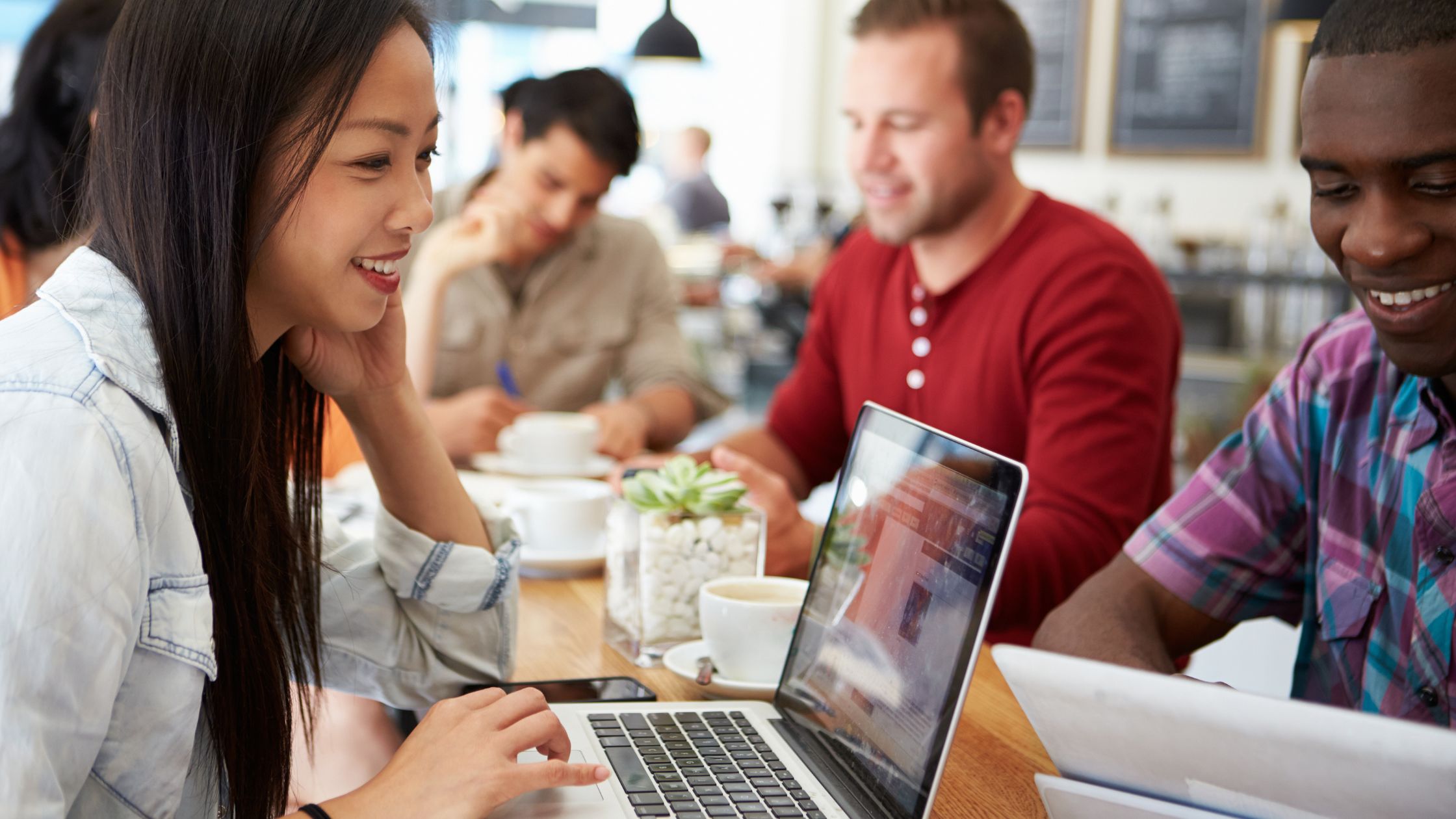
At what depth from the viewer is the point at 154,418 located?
2.43ft

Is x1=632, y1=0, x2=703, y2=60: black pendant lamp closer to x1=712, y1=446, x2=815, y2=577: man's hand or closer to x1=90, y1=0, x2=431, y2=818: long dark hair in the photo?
x1=712, y1=446, x2=815, y2=577: man's hand

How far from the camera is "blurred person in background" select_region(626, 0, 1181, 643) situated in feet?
5.07

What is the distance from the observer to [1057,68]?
5785mm

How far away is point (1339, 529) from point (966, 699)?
0.48 m

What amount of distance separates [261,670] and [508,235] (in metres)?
1.42

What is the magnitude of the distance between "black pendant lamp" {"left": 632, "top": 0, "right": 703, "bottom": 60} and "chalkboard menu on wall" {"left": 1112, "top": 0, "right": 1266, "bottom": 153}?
264 centimetres

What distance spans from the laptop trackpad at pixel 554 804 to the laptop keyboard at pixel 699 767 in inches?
0.9

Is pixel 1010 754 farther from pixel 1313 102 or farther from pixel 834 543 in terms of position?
pixel 1313 102

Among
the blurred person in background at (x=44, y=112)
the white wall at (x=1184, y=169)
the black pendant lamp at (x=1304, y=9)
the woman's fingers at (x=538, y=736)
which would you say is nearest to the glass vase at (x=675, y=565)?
the woman's fingers at (x=538, y=736)

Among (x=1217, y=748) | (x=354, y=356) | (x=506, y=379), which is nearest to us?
(x=1217, y=748)

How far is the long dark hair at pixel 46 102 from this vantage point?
189cm

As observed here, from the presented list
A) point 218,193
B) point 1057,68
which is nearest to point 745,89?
point 1057,68

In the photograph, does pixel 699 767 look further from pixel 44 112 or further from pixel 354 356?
pixel 44 112

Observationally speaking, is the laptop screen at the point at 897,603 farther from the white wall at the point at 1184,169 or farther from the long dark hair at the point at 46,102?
the white wall at the point at 1184,169
